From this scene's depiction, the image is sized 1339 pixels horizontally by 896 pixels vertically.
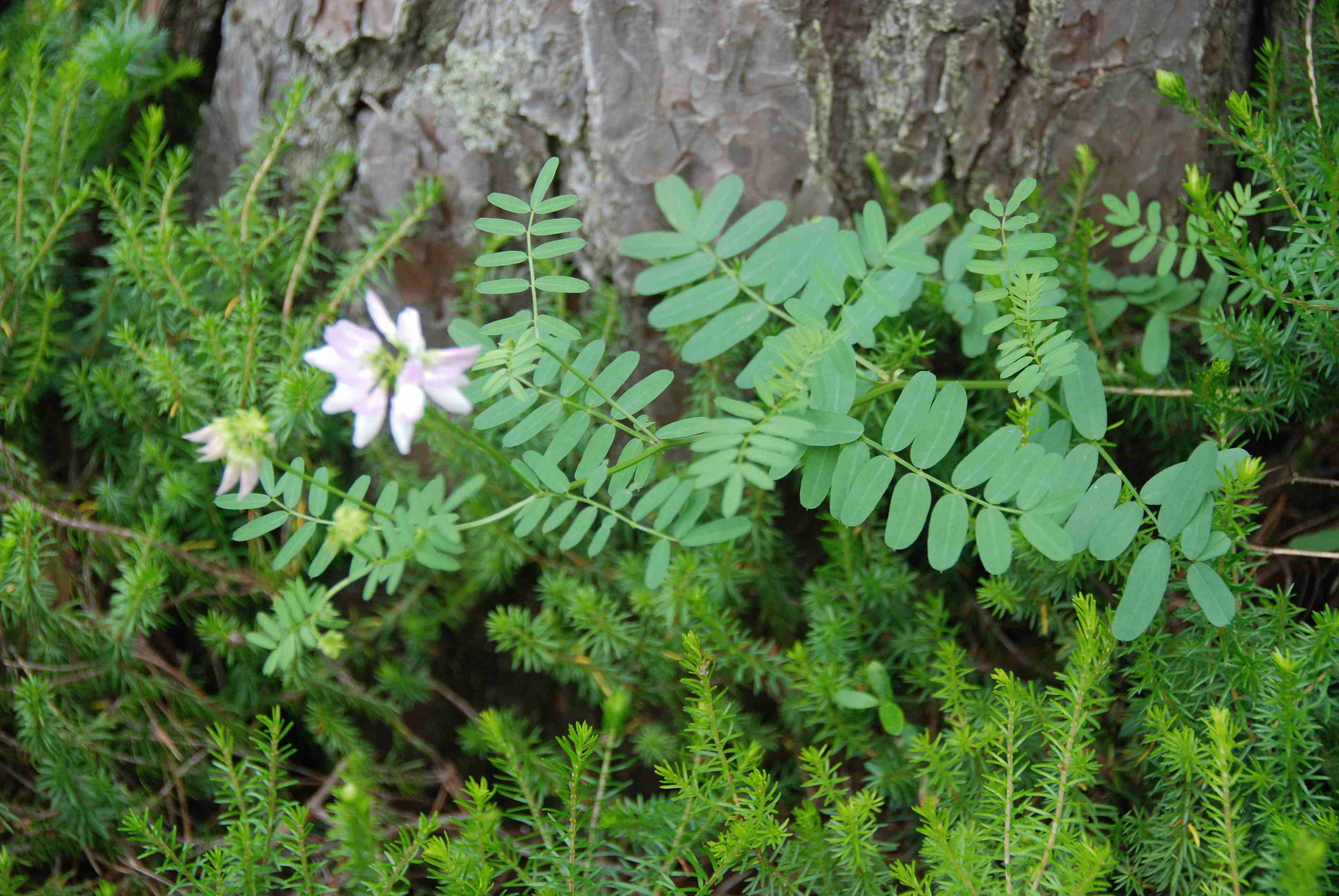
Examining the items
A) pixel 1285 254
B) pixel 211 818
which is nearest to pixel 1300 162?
pixel 1285 254

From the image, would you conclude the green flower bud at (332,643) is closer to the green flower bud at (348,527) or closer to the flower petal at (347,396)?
the green flower bud at (348,527)

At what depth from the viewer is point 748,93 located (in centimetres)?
183

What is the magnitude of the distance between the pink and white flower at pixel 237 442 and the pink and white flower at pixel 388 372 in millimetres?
113

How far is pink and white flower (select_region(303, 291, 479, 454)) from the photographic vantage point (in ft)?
3.85

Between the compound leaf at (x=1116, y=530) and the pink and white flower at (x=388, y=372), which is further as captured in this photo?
the compound leaf at (x=1116, y=530)

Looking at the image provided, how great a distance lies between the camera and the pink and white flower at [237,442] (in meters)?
1.23

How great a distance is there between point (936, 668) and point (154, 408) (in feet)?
5.48

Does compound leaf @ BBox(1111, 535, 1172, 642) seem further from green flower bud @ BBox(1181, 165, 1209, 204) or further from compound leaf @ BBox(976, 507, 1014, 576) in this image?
green flower bud @ BBox(1181, 165, 1209, 204)

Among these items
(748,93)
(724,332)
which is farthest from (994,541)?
(748,93)

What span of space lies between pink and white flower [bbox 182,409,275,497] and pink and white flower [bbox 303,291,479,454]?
0.11m

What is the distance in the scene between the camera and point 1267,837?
1.19m

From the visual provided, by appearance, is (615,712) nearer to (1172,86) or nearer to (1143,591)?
(1143,591)

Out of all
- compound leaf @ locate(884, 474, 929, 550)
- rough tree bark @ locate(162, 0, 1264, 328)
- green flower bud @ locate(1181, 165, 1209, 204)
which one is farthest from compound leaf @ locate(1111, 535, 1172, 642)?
rough tree bark @ locate(162, 0, 1264, 328)

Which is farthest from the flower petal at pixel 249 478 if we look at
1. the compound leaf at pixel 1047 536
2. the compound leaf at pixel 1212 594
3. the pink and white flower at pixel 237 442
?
the compound leaf at pixel 1212 594
